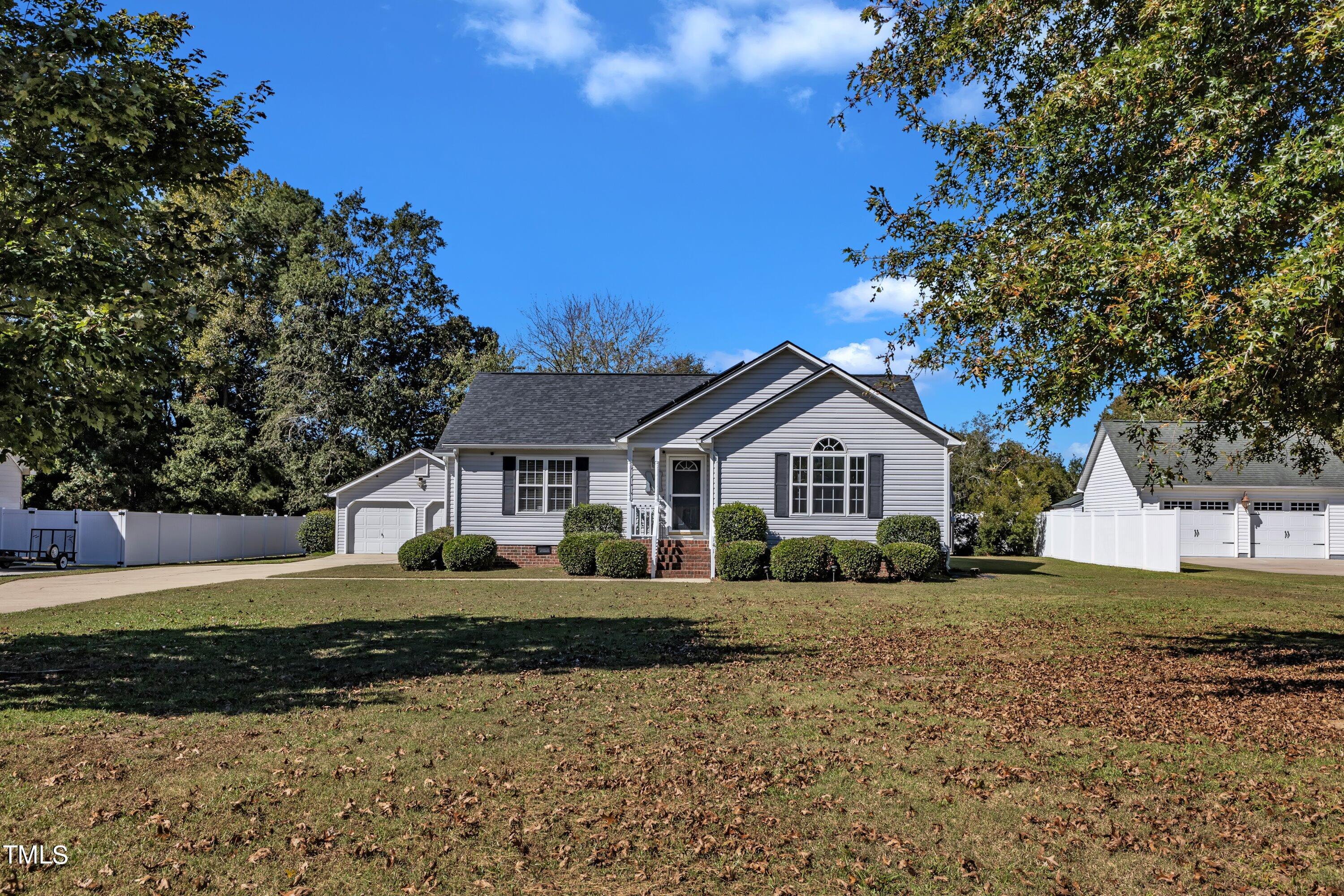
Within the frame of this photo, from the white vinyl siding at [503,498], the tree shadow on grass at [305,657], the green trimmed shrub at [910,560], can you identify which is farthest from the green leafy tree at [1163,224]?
the white vinyl siding at [503,498]

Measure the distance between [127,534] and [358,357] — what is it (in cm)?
1511

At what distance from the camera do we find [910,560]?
2003 centimetres

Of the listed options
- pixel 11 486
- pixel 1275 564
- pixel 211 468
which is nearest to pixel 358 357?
pixel 211 468

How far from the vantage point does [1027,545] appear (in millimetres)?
35188

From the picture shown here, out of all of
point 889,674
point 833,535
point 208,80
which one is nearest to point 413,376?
point 833,535

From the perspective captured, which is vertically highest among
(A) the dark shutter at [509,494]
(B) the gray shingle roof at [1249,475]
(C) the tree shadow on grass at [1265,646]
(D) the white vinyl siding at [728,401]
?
(D) the white vinyl siding at [728,401]

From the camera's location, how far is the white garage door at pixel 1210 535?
106 feet

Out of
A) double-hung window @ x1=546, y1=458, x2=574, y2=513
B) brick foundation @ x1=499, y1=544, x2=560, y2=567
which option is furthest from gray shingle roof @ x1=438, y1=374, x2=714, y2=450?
brick foundation @ x1=499, y1=544, x2=560, y2=567

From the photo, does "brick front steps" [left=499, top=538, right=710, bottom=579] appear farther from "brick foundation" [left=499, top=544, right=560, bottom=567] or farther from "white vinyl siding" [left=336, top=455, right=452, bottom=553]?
"white vinyl siding" [left=336, top=455, right=452, bottom=553]

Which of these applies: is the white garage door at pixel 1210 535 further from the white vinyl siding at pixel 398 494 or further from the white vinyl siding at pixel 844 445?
the white vinyl siding at pixel 398 494

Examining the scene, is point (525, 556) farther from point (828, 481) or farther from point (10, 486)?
point (10, 486)

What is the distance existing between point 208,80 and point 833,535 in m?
16.7

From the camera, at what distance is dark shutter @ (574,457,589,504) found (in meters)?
25.2

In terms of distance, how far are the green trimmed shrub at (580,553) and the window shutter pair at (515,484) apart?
346 cm
